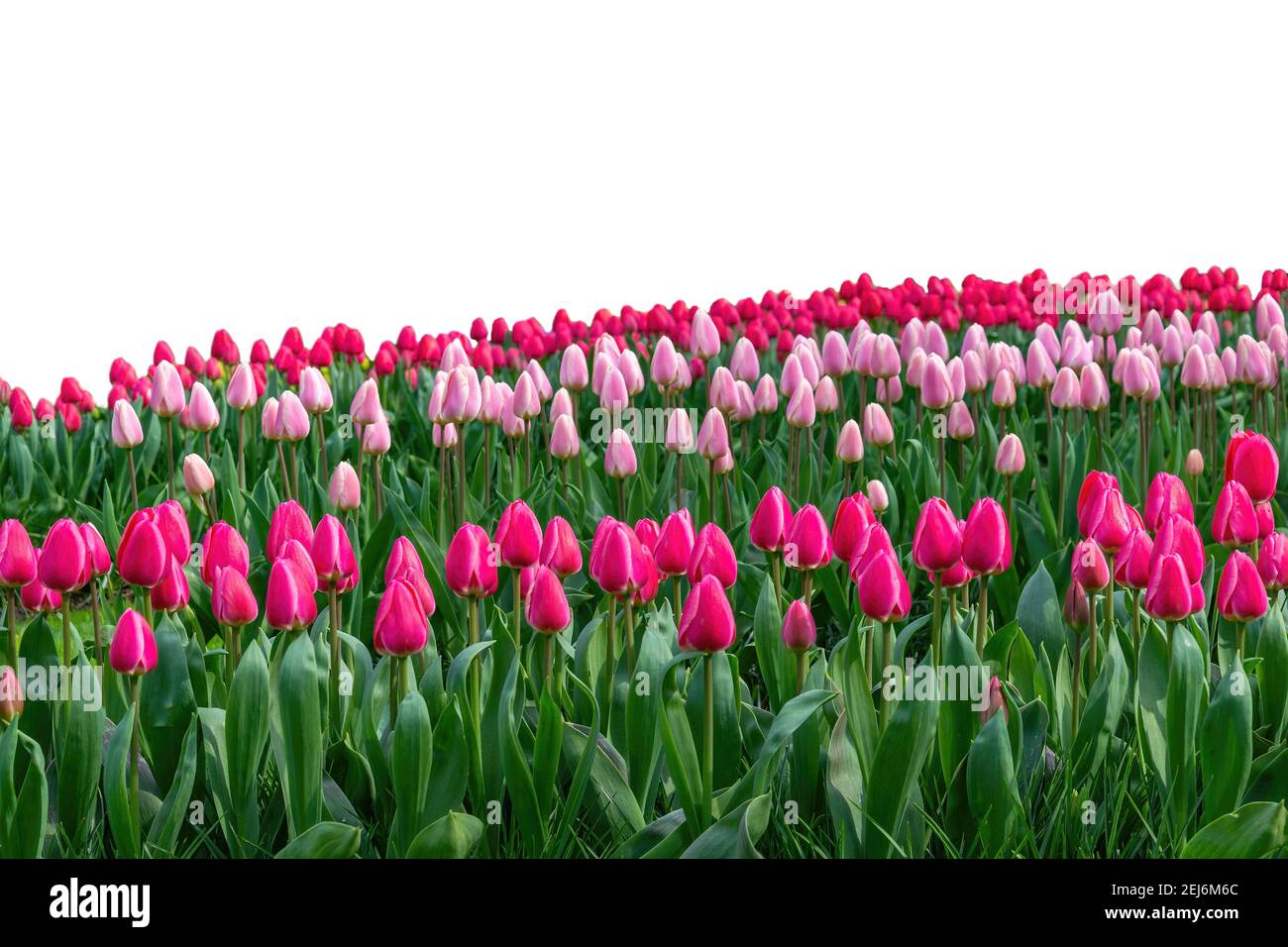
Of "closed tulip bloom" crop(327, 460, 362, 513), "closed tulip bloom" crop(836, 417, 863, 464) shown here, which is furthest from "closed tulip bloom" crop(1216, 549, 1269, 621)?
"closed tulip bloom" crop(327, 460, 362, 513)

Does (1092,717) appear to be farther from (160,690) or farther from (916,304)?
(916,304)

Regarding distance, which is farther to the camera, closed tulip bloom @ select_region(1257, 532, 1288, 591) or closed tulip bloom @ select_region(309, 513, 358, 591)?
closed tulip bloom @ select_region(1257, 532, 1288, 591)

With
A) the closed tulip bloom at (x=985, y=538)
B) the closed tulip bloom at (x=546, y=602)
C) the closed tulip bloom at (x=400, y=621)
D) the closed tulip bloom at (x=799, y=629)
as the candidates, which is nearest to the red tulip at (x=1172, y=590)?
the closed tulip bloom at (x=985, y=538)

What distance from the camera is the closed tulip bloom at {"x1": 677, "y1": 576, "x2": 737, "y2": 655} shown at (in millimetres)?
3869

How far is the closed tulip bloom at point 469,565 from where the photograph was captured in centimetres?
434

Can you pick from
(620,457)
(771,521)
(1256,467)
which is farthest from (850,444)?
(771,521)

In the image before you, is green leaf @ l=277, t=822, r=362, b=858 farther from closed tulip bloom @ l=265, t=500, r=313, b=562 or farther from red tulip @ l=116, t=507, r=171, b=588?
closed tulip bloom @ l=265, t=500, r=313, b=562

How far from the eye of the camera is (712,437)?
19.9 feet

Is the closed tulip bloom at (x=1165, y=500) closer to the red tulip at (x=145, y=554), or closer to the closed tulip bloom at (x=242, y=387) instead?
the red tulip at (x=145, y=554)

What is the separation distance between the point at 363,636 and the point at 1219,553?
328 centimetres

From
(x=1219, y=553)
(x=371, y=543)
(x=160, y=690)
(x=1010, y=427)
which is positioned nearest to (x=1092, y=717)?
(x=1219, y=553)

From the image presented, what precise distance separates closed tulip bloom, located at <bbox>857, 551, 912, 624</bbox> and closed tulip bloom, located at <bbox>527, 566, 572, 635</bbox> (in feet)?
2.52
